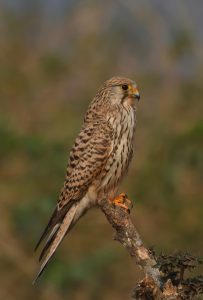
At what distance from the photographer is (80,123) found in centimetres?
967

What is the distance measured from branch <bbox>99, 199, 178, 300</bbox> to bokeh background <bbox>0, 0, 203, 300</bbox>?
108 inches

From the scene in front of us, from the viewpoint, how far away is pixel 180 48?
10.1 m

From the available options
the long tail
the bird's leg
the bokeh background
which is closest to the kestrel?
the long tail

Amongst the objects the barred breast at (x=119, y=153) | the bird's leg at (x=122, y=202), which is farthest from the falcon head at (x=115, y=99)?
the bird's leg at (x=122, y=202)

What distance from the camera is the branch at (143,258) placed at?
3.96 meters

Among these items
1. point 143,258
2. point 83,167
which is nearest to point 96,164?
point 83,167

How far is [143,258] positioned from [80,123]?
5.57 meters

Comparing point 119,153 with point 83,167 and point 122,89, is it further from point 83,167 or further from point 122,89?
point 122,89

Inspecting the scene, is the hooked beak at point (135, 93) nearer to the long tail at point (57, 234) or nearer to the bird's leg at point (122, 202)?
the long tail at point (57, 234)

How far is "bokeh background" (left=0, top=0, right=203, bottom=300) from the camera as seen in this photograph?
853 centimetres

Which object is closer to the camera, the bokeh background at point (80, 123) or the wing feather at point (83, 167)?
the wing feather at point (83, 167)

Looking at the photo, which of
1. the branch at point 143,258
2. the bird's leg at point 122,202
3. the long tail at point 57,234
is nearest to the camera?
the branch at point 143,258

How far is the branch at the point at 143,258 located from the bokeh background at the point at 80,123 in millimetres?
2740

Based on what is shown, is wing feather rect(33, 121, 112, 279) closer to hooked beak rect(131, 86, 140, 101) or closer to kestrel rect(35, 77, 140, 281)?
kestrel rect(35, 77, 140, 281)
